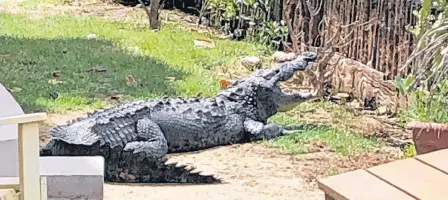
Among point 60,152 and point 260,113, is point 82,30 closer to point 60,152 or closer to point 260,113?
point 260,113

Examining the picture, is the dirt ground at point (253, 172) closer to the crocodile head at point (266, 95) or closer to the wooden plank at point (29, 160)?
the crocodile head at point (266, 95)

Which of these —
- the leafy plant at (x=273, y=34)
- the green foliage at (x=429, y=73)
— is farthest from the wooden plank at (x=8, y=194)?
the leafy plant at (x=273, y=34)

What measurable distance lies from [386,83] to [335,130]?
0.89m

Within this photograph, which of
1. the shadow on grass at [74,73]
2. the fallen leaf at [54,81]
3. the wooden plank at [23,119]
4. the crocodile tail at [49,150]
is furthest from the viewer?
the fallen leaf at [54,81]

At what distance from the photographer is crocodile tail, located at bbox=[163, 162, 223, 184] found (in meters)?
3.95

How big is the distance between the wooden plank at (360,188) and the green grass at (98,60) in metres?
3.30

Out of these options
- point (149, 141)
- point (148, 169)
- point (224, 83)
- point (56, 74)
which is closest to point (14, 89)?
point (56, 74)

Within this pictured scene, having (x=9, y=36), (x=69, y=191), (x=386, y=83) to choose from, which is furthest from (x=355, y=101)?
(x=9, y=36)

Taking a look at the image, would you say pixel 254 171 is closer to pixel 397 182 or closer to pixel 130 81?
pixel 397 182

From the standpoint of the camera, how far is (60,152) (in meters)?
3.93

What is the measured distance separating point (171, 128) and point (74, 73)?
1980mm

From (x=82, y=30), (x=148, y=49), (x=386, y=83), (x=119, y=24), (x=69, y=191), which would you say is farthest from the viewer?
(x=119, y=24)

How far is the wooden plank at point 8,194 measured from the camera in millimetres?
2141

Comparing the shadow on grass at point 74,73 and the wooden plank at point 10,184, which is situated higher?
the wooden plank at point 10,184
